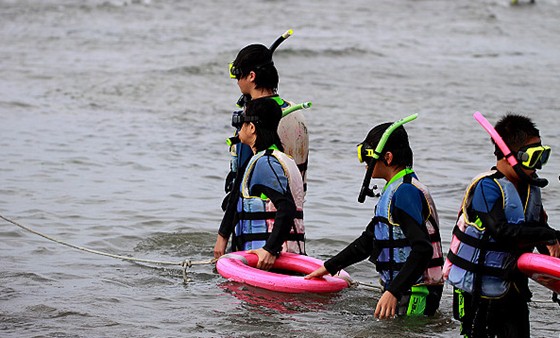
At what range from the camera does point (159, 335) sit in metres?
6.84

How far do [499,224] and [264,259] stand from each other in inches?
85.8

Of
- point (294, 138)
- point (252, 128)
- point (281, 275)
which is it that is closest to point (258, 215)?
point (281, 275)

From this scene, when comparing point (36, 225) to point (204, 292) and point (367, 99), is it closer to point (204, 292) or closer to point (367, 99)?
point (204, 292)

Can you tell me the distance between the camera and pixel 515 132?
5.60 m

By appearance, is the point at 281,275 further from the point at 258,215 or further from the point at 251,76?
the point at 251,76

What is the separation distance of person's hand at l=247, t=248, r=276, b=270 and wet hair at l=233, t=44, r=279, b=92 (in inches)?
47.9

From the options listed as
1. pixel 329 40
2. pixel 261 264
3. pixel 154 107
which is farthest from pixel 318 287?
pixel 329 40

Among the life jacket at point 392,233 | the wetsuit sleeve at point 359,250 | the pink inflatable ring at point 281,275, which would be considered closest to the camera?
the life jacket at point 392,233

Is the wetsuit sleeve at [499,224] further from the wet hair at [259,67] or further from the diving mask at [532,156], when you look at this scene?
the wet hair at [259,67]

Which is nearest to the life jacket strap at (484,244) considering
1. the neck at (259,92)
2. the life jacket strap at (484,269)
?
the life jacket strap at (484,269)

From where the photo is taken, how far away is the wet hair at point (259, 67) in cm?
734

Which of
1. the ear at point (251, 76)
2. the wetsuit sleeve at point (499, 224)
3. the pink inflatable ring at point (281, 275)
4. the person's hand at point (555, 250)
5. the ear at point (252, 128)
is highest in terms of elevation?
the ear at point (251, 76)

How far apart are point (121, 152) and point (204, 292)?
680cm

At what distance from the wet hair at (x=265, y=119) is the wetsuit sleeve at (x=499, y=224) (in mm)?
1879
